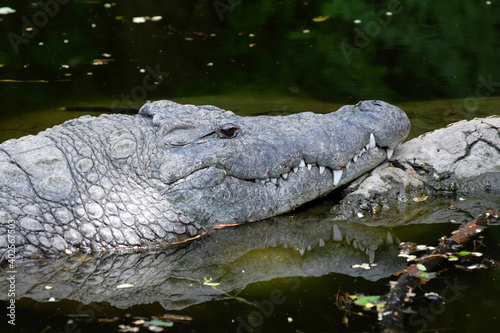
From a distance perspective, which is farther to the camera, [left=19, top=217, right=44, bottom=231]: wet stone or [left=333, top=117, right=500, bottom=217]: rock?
[left=333, top=117, right=500, bottom=217]: rock

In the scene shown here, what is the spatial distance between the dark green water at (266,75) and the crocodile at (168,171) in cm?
53

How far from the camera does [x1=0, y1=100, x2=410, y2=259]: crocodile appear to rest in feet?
15.6

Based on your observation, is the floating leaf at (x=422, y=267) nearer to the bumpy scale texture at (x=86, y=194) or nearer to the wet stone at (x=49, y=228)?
the bumpy scale texture at (x=86, y=194)

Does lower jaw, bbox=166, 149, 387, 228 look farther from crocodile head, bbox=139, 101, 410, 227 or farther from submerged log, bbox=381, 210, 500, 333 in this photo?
submerged log, bbox=381, 210, 500, 333

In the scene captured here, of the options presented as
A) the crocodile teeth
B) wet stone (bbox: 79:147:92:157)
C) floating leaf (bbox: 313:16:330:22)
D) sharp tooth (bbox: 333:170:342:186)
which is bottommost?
floating leaf (bbox: 313:16:330:22)

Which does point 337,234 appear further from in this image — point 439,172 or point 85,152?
point 85,152

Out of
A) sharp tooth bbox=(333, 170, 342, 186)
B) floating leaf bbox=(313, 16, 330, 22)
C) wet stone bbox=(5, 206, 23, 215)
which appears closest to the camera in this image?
wet stone bbox=(5, 206, 23, 215)

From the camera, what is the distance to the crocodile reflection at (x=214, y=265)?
4.20 meters

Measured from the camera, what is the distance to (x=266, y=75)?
9.57 metres

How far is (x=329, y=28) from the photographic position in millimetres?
12133

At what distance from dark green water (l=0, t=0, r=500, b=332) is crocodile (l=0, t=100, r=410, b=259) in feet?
1.74

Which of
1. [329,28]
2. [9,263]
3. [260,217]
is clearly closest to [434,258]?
[260,217]

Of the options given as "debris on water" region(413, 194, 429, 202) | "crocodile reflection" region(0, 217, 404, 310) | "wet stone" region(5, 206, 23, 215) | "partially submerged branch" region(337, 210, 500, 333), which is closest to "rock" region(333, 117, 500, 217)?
"debris on water" region(413, 194, 429, 202)

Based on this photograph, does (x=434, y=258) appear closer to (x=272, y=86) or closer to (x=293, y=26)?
(x=272, y=86)
